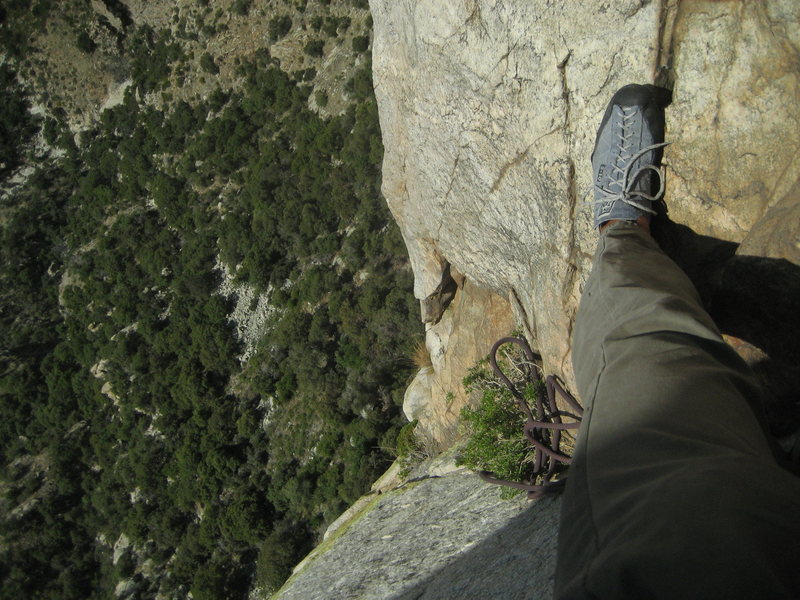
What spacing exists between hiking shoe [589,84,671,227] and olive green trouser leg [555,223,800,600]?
0.58m

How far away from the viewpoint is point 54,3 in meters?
24.3

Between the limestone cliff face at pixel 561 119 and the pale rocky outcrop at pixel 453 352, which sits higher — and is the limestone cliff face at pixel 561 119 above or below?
above

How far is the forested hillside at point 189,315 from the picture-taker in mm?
17984

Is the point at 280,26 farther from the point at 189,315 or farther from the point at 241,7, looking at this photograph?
the point at 189,315

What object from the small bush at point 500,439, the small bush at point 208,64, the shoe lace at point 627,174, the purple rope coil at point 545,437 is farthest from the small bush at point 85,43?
the shoe lace at point 627,174

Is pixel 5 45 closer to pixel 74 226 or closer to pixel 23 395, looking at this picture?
pixel 74 226

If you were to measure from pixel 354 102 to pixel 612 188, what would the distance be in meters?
19.1

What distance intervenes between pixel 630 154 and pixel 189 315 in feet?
68.0

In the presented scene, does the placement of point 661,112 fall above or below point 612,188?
above

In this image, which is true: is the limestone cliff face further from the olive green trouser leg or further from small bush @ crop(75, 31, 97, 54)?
small bush @ crop(75, 31, 97, 54)

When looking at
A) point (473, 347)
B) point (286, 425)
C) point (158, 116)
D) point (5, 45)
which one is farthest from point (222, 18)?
point (473, 347)

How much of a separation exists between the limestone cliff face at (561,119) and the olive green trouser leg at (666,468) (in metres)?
0.70

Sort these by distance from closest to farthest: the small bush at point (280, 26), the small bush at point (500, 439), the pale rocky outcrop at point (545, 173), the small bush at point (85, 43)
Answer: the pale rocky outcrop at point (545, 173) → the small bush at point (500, 439) → the small bush at point (280, 26) → the small bush at point (85, 43)

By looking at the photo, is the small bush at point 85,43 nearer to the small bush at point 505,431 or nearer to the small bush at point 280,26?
the small bush at point 280,26
